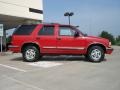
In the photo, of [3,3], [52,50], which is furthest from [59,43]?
[3,3]

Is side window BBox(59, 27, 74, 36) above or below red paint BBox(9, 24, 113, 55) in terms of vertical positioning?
above

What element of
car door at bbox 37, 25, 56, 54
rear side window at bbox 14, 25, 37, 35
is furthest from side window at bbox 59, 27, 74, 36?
rear side window at bbox 14, 25, 37, 35

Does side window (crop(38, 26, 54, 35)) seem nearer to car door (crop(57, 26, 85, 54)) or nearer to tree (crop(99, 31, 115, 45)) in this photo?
car door (crop(57, 26, 85, 54))

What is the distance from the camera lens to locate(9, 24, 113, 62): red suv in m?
13.6

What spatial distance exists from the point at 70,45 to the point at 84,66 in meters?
1.83

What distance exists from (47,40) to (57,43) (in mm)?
510

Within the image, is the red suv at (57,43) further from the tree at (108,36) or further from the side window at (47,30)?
the tree at (108,36)

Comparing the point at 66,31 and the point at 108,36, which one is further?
the point at 108,36

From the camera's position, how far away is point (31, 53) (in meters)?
13.9

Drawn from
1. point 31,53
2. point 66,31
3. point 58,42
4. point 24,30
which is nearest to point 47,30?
point 58,42

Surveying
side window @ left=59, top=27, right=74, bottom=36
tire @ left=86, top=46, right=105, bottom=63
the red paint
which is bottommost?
tire @ left=86, top=46, right=105, bottom=63

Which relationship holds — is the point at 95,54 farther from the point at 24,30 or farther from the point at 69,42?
the point at 24,30

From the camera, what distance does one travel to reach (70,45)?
13703mm

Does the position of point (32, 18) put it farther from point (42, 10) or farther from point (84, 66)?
point (84, 66)
